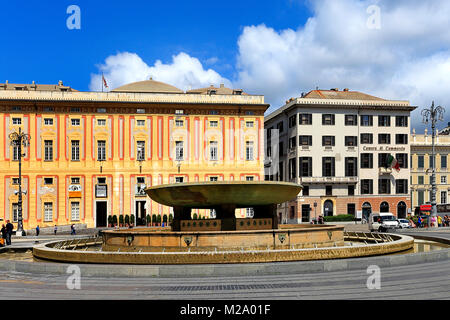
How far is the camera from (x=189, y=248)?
16.0 m

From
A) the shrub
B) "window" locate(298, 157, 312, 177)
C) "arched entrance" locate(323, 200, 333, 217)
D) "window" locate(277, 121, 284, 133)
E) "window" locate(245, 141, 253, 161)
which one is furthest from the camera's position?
"window" locate(277, 121, 284, 133)

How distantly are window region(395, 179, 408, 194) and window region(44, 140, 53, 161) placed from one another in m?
43.2

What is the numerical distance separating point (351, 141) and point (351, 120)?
2.77m

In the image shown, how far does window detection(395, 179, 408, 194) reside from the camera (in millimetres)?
62062

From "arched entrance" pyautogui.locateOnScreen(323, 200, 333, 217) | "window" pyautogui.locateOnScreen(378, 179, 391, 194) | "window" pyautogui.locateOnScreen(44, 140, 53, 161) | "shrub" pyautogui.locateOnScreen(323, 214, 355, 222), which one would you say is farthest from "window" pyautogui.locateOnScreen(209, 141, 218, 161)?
"window" pyautogui.locateOnScreen(378, 179, 391, 194)

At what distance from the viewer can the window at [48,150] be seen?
5078 cm

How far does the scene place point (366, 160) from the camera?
202 ft

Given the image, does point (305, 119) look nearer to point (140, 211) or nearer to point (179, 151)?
point (179, 151)

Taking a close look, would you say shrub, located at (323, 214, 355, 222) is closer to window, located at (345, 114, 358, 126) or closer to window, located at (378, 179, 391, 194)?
window, located at (378, 179, 391, 194)

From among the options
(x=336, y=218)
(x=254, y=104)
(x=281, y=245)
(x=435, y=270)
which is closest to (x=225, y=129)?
(x=254, y=104)

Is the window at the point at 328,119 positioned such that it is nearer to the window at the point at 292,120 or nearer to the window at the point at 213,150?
the window at the point at 292,120

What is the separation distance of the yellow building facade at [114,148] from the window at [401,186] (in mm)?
20616

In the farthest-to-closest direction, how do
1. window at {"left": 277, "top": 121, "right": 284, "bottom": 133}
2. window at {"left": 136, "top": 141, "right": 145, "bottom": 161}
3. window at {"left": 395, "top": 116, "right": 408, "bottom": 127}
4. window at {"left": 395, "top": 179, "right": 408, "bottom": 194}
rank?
window at {"left": 277, "top": 121, "right": 284, "bottom": 133}
window at {"left": 395, "top": 116, "right": 408, "bottom": 127}
window at {"left": 395, "top": 179, "right": 408, "bottom": 194}
window at {"left": 136, "top": 141, "right": 145, "bottom": 161}
